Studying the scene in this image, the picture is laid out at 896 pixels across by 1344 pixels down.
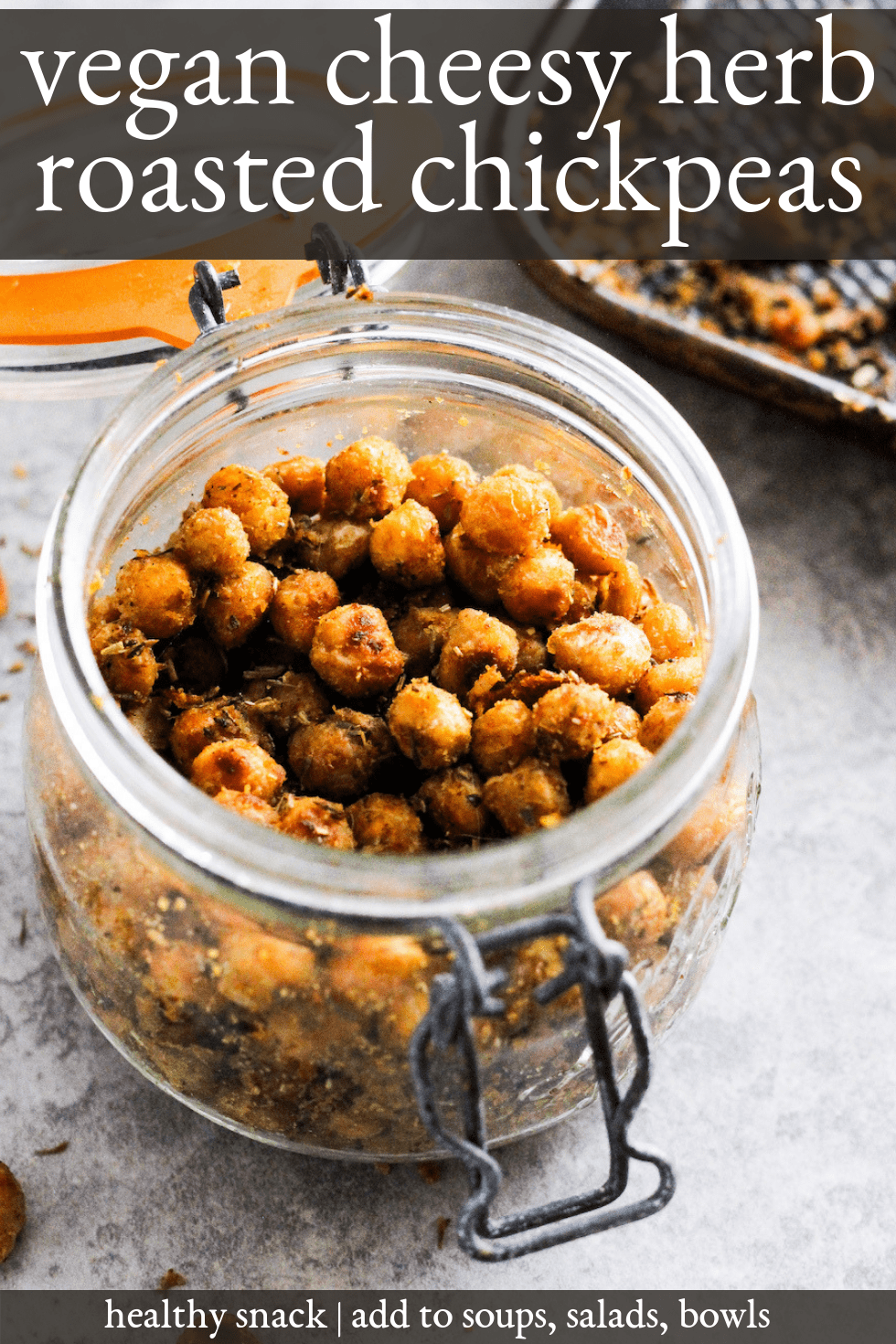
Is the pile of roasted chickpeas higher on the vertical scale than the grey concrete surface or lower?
higher

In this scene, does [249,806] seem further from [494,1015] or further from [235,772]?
[494,1015]

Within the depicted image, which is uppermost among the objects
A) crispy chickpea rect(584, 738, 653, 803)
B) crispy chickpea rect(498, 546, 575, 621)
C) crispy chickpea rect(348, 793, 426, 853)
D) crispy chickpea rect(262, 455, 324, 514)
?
crispy chickpea rect(262, 455, 324, 514)

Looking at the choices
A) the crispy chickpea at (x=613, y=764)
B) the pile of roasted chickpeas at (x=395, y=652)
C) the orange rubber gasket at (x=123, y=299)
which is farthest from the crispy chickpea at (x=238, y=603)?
the orange rubber gasket at (x=123, y=299)

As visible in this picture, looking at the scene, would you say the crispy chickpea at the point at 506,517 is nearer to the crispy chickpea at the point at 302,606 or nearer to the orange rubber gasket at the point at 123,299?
the crispy chickpea at the point at 302,606

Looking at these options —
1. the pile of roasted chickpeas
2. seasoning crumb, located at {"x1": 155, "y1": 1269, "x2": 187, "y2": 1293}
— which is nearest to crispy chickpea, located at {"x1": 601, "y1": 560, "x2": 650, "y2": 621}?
the pile of roasted chickpeas

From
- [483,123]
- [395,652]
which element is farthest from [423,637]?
[483,123]

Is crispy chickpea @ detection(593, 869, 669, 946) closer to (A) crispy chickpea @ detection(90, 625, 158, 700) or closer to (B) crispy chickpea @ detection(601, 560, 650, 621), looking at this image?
(B) crispy chickpea @ detection(601, 560, 650, 621)

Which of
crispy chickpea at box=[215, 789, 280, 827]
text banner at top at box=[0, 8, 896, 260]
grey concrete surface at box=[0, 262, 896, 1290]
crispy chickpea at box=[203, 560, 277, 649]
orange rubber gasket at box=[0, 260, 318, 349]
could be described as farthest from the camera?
text banner at top at box=[0, 8, 896, 260]
